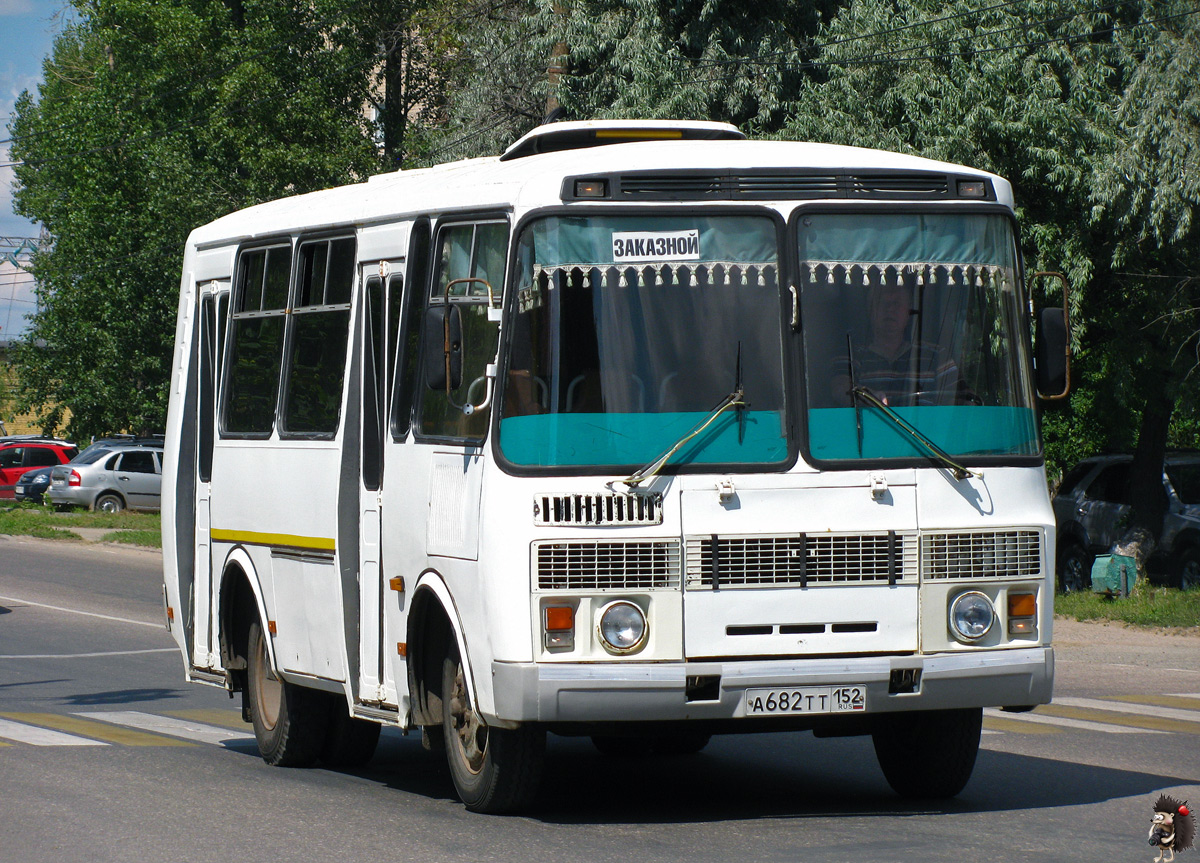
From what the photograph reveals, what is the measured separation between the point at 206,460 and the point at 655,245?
460 cm

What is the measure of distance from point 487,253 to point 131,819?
2.97 metres

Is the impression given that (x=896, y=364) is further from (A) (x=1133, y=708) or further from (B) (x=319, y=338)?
(A) (x=1133, y=708)

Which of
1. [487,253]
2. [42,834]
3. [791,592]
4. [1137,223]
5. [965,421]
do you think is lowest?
[42,834]

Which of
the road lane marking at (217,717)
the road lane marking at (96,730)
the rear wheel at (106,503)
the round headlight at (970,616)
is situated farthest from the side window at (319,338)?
the rear wheel at (106,503)

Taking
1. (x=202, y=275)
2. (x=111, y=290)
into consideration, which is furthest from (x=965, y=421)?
(x=111, y=290)

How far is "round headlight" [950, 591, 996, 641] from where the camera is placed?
757cm

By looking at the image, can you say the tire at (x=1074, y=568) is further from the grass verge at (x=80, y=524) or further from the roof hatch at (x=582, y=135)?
the grass verge at (x=80, y=524)

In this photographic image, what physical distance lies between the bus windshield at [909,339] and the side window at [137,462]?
120 feet

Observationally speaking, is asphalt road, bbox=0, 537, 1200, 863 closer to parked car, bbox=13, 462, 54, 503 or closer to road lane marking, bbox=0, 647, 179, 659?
road lane marking, bbox=0, 647, 179, 659

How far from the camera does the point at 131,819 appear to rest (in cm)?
795

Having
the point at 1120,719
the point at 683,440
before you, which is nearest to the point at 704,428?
the point at 683,440

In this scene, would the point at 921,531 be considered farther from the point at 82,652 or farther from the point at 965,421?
the point at 82,652

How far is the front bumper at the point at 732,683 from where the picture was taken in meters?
7.16

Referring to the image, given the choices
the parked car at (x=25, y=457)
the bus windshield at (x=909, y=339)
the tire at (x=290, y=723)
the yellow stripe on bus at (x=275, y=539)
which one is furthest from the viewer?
the parked car at (x=25, y=457)
